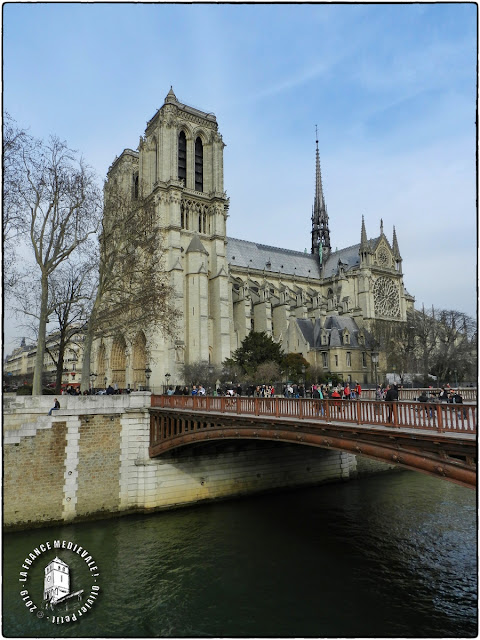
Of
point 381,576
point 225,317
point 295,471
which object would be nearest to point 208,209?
point 225,317

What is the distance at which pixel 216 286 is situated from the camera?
5144cm

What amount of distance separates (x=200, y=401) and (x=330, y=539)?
6.87 meters

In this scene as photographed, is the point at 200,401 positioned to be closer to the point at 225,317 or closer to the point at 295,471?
the point at 295,471

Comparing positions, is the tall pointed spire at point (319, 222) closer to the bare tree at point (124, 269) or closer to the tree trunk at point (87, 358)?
the bare tree at point (124, 269)

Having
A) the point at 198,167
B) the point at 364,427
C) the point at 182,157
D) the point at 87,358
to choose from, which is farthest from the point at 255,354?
the point at 364,427

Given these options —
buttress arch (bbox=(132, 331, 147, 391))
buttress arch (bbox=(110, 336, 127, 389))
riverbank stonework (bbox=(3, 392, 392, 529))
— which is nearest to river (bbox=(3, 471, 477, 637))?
riverbank stonework (bbox=(3, 392, 392, 529))

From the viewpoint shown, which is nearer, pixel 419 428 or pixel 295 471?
pixel 419 428

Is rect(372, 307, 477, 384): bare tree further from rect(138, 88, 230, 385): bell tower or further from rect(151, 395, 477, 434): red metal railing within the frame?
rect(151, 395, 477, 434): red metal railing

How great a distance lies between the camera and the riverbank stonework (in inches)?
709

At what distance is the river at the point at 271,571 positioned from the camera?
10.9m

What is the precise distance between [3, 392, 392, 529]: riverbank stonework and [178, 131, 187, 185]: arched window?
38.9m

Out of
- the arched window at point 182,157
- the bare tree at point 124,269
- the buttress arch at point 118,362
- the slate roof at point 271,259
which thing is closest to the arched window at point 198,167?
the arched window at point 182,157

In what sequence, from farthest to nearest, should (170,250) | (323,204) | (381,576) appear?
(323,204)
(170,250)
(381,576)

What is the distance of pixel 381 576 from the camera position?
13.1 metres
